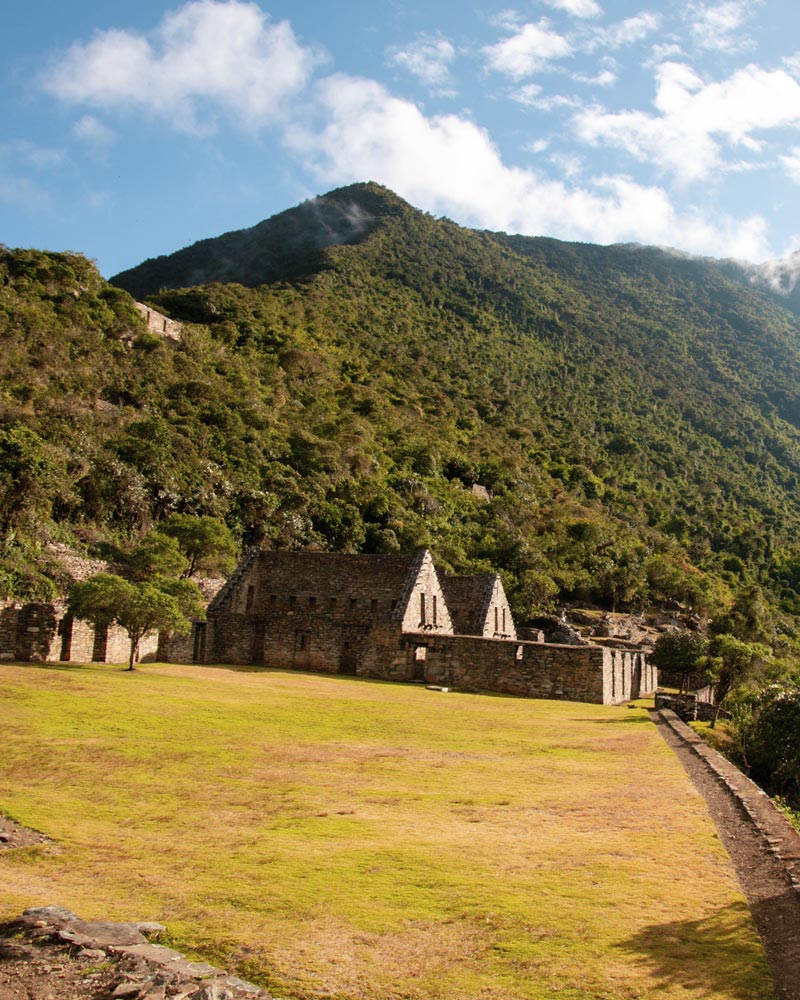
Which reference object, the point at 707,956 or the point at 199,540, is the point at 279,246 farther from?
the point at 707,956

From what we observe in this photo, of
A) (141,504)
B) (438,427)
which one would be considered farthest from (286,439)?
(438,427)

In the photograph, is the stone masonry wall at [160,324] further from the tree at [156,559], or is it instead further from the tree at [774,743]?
the tree at [774,743]

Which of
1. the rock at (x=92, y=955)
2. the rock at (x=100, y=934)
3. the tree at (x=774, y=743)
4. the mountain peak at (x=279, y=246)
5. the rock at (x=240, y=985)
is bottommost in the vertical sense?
the tree at (x=774, y=743)

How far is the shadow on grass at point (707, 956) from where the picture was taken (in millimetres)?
5598

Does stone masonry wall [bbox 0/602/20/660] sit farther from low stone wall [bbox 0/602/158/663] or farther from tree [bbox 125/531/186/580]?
tree [bbox 125/531/186/580]

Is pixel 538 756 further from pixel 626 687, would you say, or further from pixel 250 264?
pixel 250 264

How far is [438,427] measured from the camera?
90.7 m

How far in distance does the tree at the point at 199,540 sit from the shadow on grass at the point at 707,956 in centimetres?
3324

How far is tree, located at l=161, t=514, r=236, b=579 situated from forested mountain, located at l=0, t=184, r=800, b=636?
4071mm

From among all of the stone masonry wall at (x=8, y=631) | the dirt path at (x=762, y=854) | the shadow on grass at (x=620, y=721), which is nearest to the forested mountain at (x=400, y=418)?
the stone masonry wall at (x=8, y=631)

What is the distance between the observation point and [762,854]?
884cm

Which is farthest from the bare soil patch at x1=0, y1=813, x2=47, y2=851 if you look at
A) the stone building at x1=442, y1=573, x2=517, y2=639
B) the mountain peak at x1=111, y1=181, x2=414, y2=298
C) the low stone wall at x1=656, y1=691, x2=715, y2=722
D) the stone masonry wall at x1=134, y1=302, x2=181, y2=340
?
the mountain peak at x1=111, y1=181, x2=414, y2=298

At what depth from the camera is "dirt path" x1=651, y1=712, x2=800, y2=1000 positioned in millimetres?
6257

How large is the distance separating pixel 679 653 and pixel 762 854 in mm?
23886
